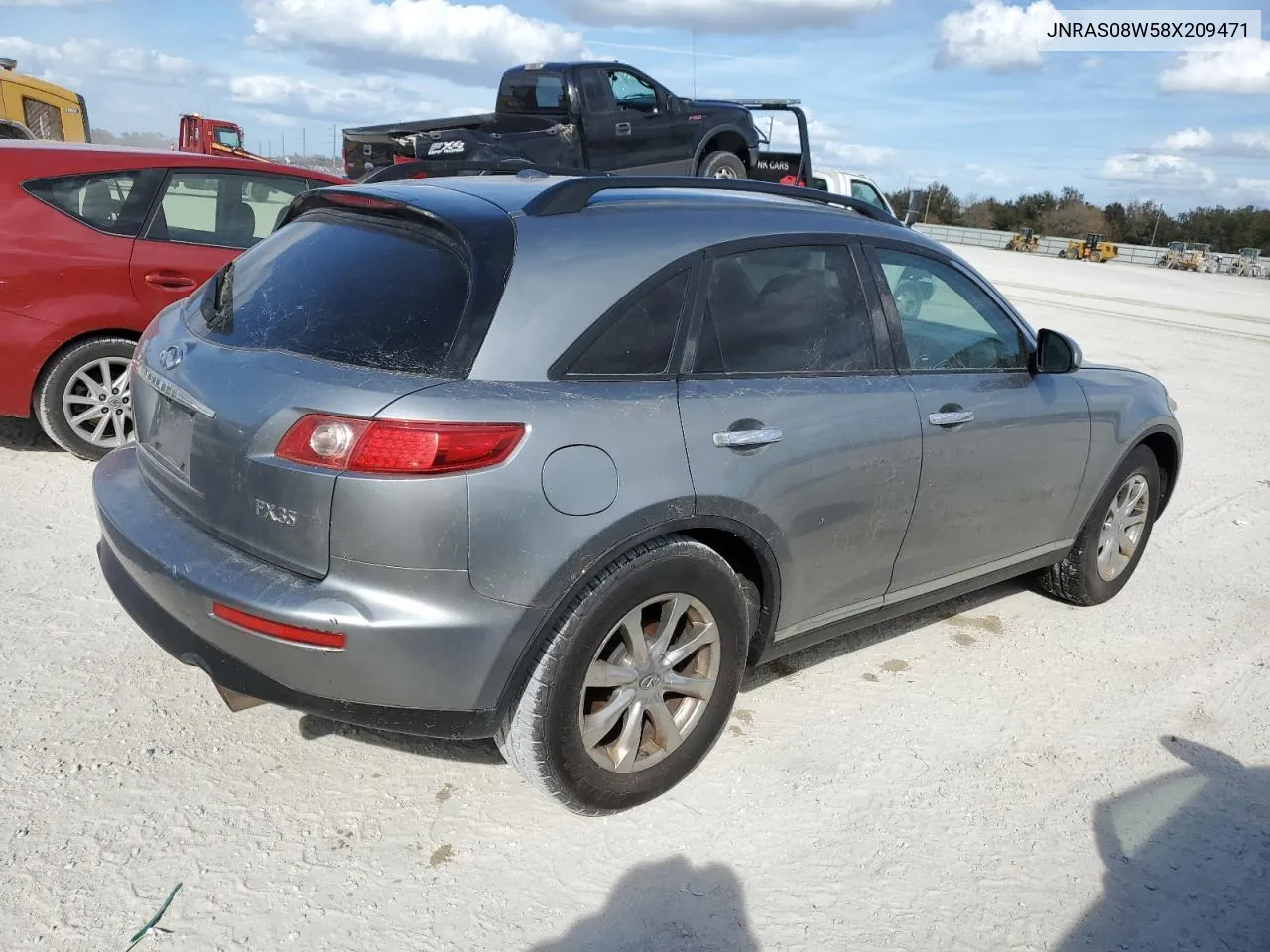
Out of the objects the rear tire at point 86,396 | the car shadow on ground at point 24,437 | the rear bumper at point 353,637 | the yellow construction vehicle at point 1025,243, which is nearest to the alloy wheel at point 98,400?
the rear tire at point 86,396

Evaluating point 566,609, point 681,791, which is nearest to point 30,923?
point 566,609

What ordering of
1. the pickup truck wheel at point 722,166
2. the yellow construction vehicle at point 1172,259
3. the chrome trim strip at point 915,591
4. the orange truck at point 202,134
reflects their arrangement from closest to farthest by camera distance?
the chrome trim strip at point 915,591, the pickup truck wheel at point 722,166, the orange truck at point 202,134, the yellow construction vehicle at point 1172,259

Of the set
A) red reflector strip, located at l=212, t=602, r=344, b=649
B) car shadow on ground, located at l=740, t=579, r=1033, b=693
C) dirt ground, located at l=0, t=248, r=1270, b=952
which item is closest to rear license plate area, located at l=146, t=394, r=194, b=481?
red reflector strip, located at l=212, t=602, r=344, b=649

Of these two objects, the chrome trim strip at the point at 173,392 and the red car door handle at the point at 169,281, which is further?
the red car door handle at the point at 169,281

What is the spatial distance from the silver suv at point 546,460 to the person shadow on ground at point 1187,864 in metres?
1.04

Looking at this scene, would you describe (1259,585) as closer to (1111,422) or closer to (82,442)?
(1111,422)

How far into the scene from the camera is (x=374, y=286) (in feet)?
9.19

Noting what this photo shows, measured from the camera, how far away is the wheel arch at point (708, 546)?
261cm

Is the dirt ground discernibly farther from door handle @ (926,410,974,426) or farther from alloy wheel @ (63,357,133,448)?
alloy wheel @ (63,357,133,448)

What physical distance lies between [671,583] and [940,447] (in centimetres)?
129

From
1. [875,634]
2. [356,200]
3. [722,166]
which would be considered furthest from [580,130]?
[356,200]

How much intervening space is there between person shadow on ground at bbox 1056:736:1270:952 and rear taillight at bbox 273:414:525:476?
1929mm

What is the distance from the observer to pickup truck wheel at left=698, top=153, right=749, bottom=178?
1234cm

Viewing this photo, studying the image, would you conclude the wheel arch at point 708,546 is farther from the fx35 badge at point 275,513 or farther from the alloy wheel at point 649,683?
the fx35 badge at point 275,513
